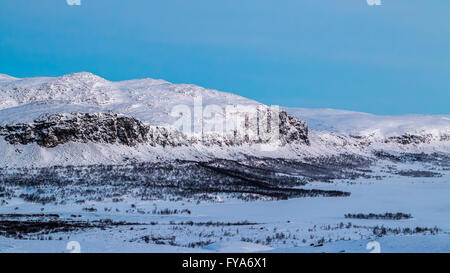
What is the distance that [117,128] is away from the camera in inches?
3782

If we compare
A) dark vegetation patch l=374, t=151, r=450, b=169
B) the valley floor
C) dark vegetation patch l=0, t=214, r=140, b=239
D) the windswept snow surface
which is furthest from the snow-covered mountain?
dark vegetation patch l=0, t=214, r=140, b=239

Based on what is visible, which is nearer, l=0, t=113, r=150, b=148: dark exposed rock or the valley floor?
the valley floor

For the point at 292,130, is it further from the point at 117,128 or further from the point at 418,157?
the point at 117,128

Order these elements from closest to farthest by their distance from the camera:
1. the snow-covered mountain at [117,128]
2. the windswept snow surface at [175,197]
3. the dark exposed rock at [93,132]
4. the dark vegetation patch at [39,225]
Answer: the windswept snow surface at [175,197]
the dark vegetation patch at [39,225]
the snow-covered mountain at [117,128]
the dark exposed rock at [93,132]

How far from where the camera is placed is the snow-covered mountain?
272 ft

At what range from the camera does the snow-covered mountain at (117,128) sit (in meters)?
82.8

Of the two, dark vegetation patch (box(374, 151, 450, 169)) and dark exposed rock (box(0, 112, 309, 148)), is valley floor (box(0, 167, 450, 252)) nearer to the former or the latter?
dark exposed rock (box(0, 112, 309, 148))

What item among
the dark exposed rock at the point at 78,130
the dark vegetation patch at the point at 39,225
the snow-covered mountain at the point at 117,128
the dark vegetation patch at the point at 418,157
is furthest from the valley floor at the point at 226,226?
the dark vegetation patch at the point at 418,157

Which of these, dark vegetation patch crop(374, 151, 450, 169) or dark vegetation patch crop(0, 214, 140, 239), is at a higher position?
dark vegetation patch crop(374, 151, 450, 169)

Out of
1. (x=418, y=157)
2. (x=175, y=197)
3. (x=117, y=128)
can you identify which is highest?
(x=117, y=128)

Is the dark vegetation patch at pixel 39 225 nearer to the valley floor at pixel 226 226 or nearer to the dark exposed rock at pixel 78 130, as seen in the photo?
the valley floor at pixel 226 226

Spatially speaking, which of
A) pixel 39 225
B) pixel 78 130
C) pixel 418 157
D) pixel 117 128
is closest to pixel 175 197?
pixel 39 225
